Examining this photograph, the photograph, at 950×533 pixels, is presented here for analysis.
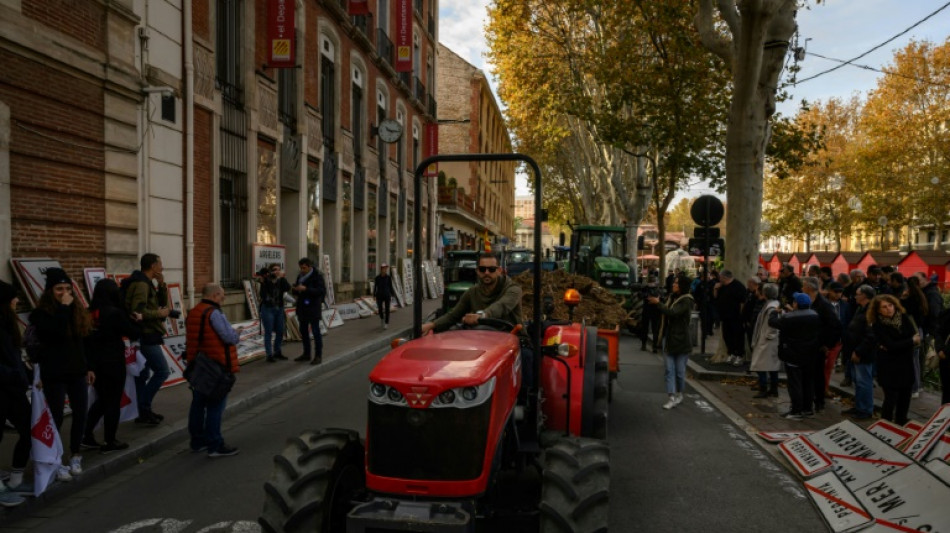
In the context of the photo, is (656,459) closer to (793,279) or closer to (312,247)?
(793,279)

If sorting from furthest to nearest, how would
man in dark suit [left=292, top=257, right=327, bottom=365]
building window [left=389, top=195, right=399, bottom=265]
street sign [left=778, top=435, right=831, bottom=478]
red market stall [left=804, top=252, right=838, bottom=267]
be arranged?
red market stall [left=804, top=252, right=838, bottom=267] → building window [left=389, top=195, right=399, bottom=265] → man in dark suit [left=292, top=257, right=327, bottom=365] → street sign [left=778, top=435, right=831, bottom=478]

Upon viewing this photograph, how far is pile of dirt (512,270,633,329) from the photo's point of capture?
37.1ft

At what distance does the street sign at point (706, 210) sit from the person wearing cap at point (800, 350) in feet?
16.4

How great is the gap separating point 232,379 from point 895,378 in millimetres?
7088

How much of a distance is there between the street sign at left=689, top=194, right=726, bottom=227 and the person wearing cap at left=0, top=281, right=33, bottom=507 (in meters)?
11.5

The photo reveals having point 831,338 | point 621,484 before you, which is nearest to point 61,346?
point 621,484

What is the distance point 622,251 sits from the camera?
23.6 metres

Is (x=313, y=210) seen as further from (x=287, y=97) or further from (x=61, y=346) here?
(x=61, y=346)

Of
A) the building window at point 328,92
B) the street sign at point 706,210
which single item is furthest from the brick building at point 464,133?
the street sign at point 706,210

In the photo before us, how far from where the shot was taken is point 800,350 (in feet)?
27.4

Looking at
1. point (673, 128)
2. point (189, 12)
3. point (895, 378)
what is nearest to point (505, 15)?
point (673, 128)

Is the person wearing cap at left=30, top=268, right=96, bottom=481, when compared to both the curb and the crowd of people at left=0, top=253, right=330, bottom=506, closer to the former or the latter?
the crowd of people at left=0, top=253, right=330, bottom=506

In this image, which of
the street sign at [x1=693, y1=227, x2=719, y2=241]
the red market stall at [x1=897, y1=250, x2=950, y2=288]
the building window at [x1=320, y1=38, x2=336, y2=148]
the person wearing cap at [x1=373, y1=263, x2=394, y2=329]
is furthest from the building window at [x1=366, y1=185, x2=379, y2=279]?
the red market stall at [x1=897, y1=250, x2=950, y2=288]

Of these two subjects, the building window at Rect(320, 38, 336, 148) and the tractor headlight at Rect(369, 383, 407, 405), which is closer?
the tractor headlight at Rect(369, 383, 407, 405)
